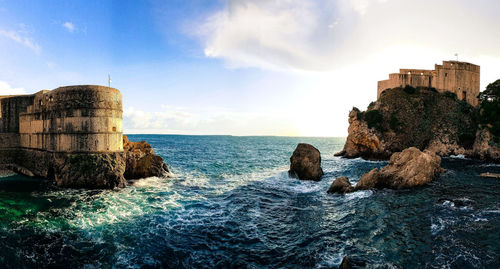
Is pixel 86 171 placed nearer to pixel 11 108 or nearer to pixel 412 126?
pixel 11 108

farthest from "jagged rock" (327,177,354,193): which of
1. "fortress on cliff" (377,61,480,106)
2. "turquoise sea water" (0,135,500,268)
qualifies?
"fortress on cliff" (377,61,480,106)

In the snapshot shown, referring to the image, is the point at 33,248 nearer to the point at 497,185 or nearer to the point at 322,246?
the point at 322,246

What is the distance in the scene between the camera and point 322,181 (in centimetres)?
2370

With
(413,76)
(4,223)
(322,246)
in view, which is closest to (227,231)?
(322,246)

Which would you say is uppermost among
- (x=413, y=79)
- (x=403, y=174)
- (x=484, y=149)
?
(x=413, y=79)

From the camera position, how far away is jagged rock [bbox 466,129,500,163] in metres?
33.9

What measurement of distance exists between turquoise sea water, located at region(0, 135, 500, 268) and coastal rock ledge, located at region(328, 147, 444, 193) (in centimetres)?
95

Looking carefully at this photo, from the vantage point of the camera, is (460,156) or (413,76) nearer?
(460,156)

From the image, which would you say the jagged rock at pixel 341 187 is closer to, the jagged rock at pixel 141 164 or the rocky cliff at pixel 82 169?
the jagged rock at pixel 141 164

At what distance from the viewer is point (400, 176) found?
19656mm

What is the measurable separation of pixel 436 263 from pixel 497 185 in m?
16.9

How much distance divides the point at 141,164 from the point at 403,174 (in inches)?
906

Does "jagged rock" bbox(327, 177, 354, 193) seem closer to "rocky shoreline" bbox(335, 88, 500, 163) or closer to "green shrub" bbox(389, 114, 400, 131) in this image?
"rocky shoreline" bbox(335, 88, 500, 163)

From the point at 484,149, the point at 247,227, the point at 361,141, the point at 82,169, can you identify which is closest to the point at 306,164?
the point at 247,227
